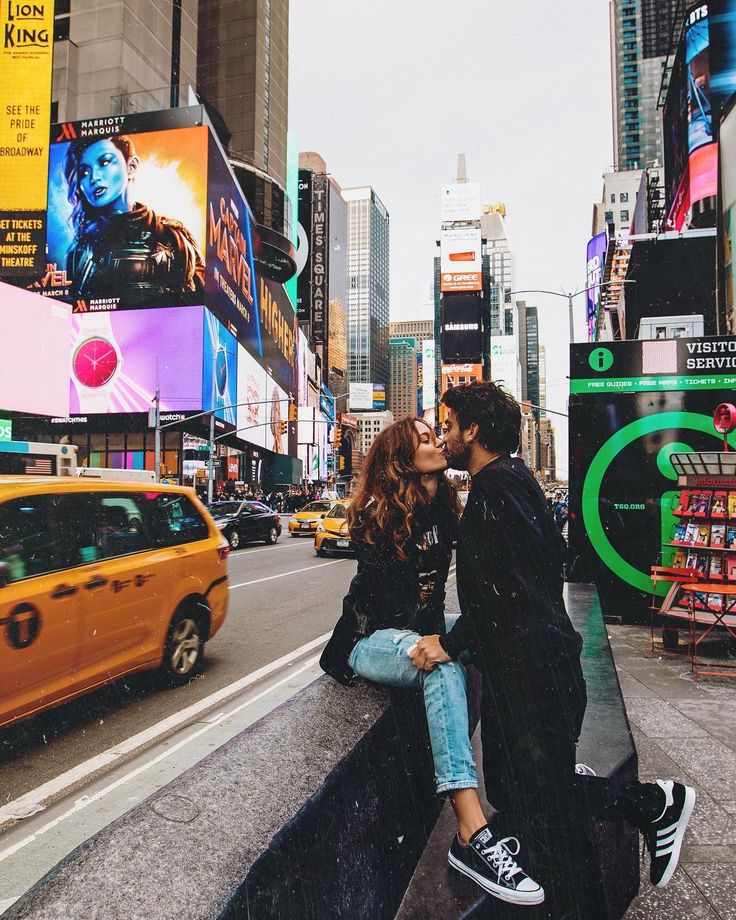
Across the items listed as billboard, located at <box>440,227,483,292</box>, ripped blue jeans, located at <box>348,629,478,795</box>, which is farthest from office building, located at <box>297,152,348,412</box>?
ripped blue jeans, located at <box>348,629,478,795</box>

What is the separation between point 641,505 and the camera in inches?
331

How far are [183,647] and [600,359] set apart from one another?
238 inches

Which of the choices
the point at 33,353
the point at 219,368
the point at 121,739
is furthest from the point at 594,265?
the point at 121,739

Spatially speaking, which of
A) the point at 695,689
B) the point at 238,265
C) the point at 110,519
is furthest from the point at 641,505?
the point at 238,265

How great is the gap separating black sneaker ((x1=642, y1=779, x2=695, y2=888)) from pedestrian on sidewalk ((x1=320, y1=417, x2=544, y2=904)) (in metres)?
0.63

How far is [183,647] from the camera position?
5914mm

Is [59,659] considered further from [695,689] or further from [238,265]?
[238,265]

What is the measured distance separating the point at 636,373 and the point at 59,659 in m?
7.19

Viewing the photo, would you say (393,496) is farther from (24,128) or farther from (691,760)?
(24,128)

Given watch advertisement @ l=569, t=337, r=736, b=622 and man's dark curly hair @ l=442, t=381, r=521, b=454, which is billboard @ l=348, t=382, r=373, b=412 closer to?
watch advertisement @ l=569, t=337, r=736, b=622

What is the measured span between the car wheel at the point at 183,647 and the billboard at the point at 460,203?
475 ft

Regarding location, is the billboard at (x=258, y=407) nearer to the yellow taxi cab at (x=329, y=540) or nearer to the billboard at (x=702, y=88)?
the billboard at (x=702, y=88)

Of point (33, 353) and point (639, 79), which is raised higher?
point (639, 79)

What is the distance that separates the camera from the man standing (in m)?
2.12
